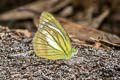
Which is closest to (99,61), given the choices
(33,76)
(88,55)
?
(88,55)

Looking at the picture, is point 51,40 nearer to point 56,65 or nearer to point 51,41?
point 51,41

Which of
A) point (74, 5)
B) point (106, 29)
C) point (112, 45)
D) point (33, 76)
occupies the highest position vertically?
point (74, 5)

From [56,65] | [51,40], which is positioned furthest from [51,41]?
[56,65]

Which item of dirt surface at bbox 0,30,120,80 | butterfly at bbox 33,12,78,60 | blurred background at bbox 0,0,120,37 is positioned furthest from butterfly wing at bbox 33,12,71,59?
blurred background at bbox 0,0,120,37

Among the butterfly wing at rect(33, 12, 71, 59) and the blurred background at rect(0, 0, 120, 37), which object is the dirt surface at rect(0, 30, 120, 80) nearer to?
the butterfly wing at rect(33, 12, 71, 59)

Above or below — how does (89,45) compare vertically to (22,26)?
below

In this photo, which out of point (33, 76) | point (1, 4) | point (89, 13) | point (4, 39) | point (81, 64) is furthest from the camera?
point (1, 4)

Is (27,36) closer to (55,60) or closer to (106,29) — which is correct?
(55,60)
